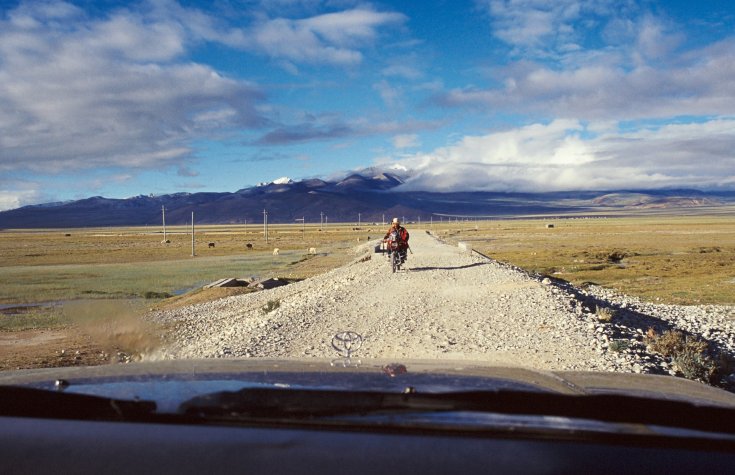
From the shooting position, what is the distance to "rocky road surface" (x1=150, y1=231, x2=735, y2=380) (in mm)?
10859

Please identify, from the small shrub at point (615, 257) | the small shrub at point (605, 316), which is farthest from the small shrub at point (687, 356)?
the small shrub at point (615, 257)

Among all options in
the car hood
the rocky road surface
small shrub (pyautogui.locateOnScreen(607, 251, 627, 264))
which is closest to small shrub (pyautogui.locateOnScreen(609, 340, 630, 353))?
the rocky road surface

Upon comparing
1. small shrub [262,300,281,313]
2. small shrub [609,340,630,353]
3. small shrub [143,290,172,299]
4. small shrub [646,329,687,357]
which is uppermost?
small shrub [609,340,630,353]

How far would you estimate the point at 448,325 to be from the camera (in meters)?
13.6

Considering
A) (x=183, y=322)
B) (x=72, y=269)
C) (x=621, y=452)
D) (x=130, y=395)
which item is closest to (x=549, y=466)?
(x=621, y=452)

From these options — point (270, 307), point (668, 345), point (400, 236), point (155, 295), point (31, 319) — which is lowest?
point (155, 295)

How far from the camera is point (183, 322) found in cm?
1836

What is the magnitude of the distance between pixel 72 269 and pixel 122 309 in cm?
3575

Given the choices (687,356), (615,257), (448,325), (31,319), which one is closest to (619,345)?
(687,356)

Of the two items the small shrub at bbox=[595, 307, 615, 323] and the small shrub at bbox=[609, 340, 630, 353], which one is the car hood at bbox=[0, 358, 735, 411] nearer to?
the small shrub at bbox=[609, 340, 630, 353]

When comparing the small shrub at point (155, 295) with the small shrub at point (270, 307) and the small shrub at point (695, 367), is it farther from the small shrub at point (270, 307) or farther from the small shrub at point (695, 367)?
the small shrub at point (695, 367)

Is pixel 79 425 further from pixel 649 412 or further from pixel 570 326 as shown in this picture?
pixel 570 326

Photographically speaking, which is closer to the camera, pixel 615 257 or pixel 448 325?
pixel 448 325

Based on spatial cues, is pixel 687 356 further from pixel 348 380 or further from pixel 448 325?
pixel 348 380
